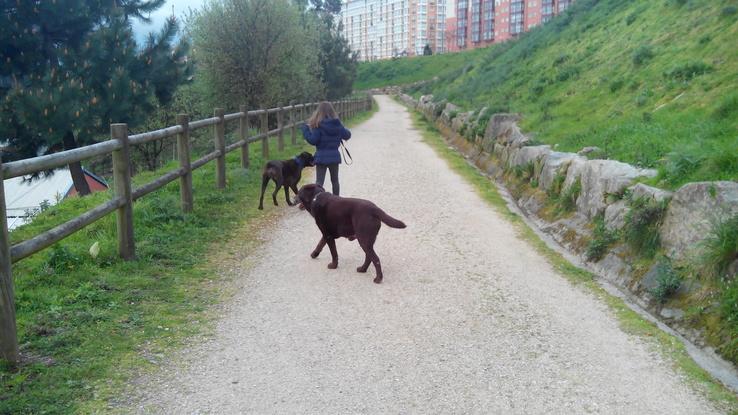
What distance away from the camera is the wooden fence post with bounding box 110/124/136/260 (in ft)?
20.0

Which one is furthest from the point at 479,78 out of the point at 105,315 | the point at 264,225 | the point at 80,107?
the point at 105,315

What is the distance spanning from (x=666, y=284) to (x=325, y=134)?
4940mm

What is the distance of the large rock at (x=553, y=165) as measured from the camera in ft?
30.4

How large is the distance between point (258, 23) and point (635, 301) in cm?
1856

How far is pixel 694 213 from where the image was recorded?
5.63 meters

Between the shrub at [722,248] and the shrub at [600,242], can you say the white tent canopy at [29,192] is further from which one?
the shrub at [722,248]

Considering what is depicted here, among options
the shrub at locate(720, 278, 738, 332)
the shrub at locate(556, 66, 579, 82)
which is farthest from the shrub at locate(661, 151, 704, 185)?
the shrub at locate(556, 66, 579, 82)

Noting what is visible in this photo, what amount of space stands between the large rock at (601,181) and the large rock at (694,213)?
1.23 m

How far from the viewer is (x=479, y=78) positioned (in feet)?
90.0

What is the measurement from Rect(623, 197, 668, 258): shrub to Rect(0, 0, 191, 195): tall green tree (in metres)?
11.8

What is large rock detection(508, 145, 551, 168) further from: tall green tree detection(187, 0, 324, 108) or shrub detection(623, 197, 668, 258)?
tall green tree detection(187, 0, 324, 108)

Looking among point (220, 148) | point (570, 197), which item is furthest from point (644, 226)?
point (220, 148)

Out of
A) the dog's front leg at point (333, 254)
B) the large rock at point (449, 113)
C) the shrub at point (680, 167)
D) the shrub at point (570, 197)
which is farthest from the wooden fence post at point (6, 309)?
the large rock at point (449, 113)

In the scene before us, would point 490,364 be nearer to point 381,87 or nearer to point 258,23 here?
point 258,23
